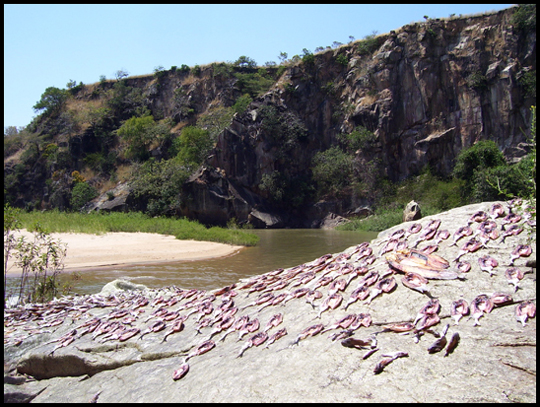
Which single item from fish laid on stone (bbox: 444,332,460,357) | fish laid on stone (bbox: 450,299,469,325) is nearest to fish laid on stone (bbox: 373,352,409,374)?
fish laid on stone (bbox: 444,332,460,357)

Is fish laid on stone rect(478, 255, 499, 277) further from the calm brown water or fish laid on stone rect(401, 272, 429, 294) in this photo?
the calm brown water

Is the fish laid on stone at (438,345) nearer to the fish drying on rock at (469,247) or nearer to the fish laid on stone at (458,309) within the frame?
the fish laid on stone at (458,309)

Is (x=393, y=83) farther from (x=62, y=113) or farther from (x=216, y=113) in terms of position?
(x=62, y=113)

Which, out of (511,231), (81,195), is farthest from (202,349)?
(81,195)

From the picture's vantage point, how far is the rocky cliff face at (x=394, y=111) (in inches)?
1230

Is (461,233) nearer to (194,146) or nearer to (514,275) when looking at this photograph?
(514,275)

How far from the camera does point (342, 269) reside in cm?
416

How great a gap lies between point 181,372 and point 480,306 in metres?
2.42

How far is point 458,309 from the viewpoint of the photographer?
2.94 meters

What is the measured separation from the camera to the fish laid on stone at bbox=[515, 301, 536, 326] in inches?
106

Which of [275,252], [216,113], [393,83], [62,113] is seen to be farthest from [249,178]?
[62,113]

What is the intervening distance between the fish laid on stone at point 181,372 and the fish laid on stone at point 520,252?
2.90 m

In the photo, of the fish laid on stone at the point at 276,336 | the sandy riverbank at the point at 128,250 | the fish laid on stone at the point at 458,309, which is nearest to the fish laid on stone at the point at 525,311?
the fish laid on stone at the point at 458,309

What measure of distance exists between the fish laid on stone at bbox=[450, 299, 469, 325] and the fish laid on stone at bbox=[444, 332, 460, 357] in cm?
18
